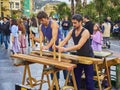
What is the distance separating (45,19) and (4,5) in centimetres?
9601

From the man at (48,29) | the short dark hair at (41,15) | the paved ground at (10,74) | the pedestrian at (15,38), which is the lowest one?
the paved ground at (10,74)

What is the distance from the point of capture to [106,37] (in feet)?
67.4

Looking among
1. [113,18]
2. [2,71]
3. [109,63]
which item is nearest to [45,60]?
[109,63]

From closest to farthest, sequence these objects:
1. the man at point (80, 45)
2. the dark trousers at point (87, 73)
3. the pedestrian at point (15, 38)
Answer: the man at point (80, 45) < the dark trousers at point (87, 73) < the pedestrian at point (15, 38)

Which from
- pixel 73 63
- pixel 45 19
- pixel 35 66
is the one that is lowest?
pixel 35 66

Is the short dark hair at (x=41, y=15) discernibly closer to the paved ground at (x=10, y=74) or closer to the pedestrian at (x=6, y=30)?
the paved ground at (x=10, y=74)

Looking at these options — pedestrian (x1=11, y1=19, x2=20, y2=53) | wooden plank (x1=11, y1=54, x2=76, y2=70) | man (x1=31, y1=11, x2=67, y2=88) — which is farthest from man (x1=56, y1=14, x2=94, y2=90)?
pedestrian (x1=11, y1=19, x2=20, y2=53)

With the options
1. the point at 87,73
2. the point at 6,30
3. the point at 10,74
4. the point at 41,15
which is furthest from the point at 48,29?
the point at 6,30

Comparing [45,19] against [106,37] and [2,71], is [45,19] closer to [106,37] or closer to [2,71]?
[2,71]

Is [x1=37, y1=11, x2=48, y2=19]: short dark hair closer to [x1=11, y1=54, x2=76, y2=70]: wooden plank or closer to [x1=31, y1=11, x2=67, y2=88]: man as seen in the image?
[x1=31, y1=11, x2=67, y2=88]: man

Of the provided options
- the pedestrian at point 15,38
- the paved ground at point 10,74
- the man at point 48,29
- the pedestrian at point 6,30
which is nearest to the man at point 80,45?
the man at point 48,29

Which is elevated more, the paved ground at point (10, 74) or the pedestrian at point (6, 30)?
the pedestrian at point (6, 30)

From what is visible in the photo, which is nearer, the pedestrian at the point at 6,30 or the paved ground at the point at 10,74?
the paved ground at the point at 10,74

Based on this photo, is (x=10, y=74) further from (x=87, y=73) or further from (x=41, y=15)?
(x=87, y=73)
